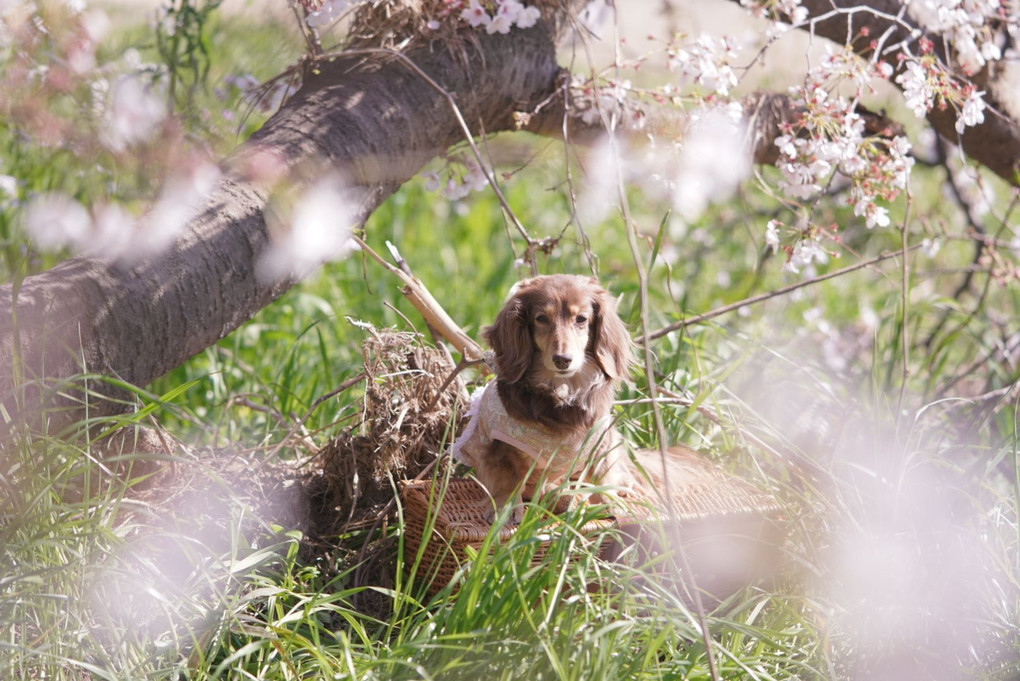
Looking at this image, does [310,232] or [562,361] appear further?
[310,232]

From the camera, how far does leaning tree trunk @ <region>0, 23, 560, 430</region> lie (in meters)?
2.08

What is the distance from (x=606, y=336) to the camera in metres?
2.16

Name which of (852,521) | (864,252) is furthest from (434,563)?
(864,252)

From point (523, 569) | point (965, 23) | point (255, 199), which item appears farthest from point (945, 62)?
point (523, 569)

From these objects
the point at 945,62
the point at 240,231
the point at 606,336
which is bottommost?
the point at 606,336

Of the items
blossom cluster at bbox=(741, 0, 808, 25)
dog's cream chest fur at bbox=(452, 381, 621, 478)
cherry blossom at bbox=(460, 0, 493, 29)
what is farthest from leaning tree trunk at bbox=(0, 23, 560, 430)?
dog's cream chest fur at bbox=(452, 381, 621, 478)

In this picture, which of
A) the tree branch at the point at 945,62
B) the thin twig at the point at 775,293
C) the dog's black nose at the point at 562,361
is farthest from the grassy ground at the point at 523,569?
the tree branch at the point at 945,62

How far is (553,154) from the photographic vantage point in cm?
323

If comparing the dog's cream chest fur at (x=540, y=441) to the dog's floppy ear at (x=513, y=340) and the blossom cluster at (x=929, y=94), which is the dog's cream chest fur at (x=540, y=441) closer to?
the dog's floppy ear at (x=513, y=340)

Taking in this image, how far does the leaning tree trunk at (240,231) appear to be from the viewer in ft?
6.84

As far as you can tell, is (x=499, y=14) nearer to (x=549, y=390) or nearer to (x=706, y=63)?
(x=706, y=63)

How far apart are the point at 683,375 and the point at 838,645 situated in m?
1.24

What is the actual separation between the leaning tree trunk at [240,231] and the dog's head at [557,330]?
27.6 inches

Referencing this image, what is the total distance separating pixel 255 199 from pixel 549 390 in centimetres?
91
